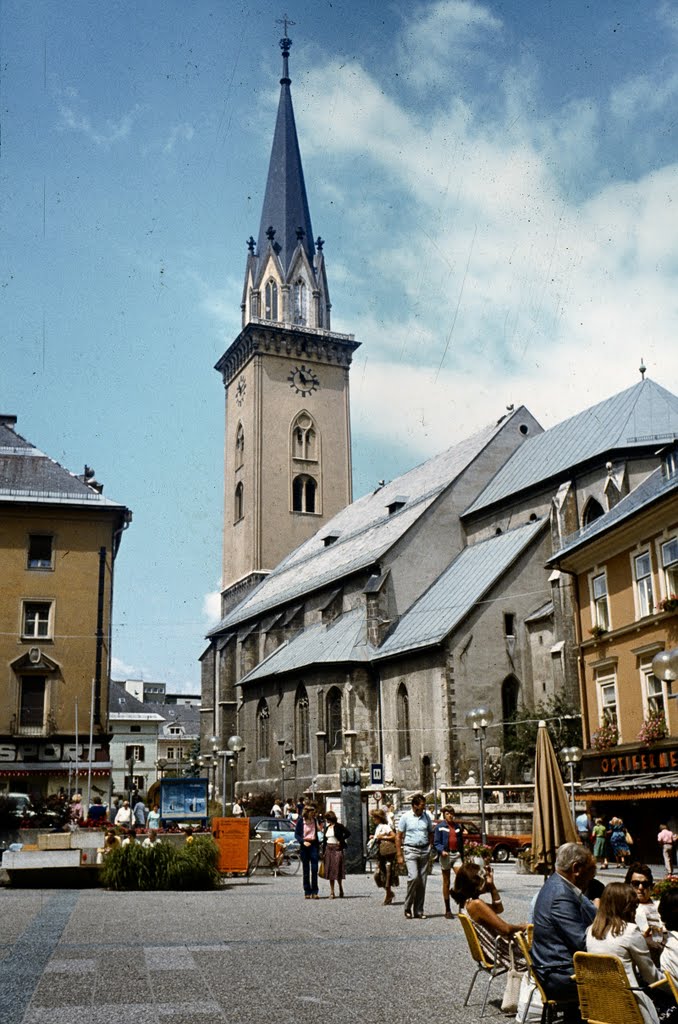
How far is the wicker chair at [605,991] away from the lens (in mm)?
6562

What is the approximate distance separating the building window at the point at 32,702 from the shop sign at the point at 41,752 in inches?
27.6

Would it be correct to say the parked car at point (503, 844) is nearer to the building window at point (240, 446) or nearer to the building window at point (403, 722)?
the building window at point (403, 722)

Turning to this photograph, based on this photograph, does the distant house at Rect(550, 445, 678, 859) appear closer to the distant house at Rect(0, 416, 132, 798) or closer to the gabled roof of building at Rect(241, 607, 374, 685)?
the distant house at Rect(0, 416, 132, 798)

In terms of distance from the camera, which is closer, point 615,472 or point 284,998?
point 284,998

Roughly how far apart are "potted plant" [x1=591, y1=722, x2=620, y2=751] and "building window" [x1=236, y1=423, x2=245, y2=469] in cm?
4937

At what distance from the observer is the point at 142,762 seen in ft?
302

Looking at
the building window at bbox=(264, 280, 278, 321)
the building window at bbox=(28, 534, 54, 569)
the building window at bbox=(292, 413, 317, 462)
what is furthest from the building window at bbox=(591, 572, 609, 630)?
the building window at bbox=(264, 280, 278, 321)

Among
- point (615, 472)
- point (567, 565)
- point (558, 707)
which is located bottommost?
point (558, 707)

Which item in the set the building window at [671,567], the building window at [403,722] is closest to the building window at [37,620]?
the building window at [403,722]

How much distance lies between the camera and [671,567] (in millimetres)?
24453

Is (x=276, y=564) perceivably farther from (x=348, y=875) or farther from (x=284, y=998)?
(x=284, y=998)

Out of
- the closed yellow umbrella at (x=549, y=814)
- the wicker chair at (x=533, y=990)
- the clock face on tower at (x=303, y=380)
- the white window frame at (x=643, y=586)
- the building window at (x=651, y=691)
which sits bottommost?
the wicker chair at (x=533, y=990)

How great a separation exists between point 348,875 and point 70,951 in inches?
589

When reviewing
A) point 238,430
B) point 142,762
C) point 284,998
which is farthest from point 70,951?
point 142,762
